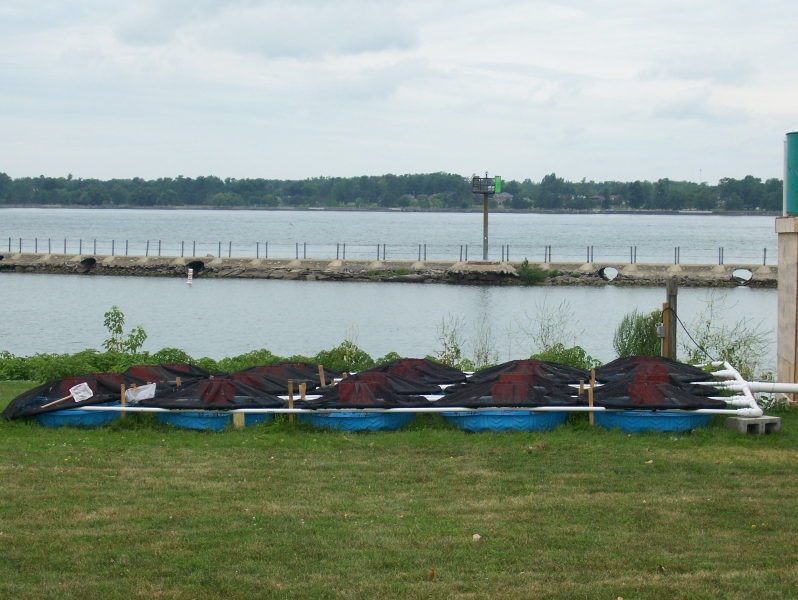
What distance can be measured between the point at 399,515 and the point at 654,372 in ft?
21.4

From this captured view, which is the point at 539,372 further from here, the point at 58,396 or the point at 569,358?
the point at 58,396

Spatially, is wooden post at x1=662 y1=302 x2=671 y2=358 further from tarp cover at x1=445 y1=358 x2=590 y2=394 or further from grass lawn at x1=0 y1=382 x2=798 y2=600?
grass lawn at x1=0 y1=382 x2=798 y2=600

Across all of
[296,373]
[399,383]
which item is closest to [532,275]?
[296,373]

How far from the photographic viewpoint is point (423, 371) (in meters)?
14.4

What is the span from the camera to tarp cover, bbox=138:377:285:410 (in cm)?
1200

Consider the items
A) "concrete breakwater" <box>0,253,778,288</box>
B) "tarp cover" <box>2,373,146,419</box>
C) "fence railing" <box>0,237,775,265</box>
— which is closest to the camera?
"tarp cover" <box>2,373,146,419</box>

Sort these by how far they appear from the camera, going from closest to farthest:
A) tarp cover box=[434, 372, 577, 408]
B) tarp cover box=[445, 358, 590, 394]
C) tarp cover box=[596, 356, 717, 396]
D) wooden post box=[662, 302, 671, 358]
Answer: tarp cover box=[434, 372, 577, 408], tarp cover box=[596, 356, 717, 396], tarp cover box=[445, 358, 590, 394], wooden post box=[662, 302, 671, 358]

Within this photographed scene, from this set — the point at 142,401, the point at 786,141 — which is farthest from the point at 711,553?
the point at 786,141

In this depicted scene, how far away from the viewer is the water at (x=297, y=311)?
32.7m

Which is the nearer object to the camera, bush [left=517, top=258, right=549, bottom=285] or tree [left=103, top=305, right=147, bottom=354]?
tree [left=103, top=305, right=147, bottom=354]

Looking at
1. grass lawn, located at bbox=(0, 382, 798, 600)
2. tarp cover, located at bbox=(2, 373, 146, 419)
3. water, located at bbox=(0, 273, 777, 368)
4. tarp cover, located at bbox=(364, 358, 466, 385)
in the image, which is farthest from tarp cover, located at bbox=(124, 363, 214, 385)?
water, located at bbox=(0, 273, 777, 368)

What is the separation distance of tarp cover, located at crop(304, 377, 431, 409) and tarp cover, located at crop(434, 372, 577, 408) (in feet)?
1.41

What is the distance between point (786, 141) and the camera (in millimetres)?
14023

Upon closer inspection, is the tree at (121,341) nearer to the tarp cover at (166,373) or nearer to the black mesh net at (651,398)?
the tarp cover at (166,373)
